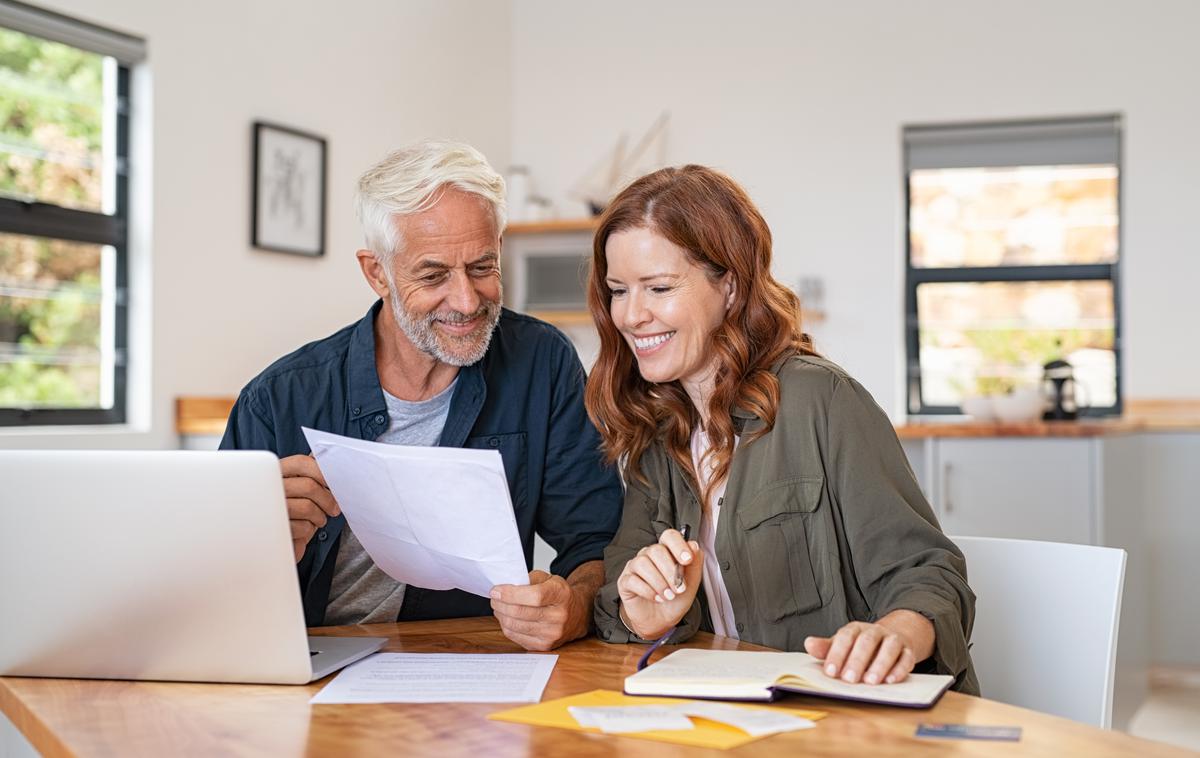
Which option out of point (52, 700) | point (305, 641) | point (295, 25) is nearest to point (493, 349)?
point (305, 641)

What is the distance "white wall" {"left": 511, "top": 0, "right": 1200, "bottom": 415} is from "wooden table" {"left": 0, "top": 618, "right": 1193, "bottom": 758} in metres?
4.24

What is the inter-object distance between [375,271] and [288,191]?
2.48 metres

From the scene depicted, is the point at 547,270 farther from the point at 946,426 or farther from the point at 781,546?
the point at 781,546

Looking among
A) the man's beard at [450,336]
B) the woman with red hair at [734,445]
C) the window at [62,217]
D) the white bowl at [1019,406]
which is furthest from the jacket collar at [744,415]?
the white bowl at [1019,406]

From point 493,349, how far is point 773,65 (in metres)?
3.84

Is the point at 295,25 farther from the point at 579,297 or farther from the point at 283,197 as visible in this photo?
the point at 579,297

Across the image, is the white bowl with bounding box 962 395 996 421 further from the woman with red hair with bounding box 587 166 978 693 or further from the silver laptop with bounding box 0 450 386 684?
the silver laptop with bounding box 0 450 386 684

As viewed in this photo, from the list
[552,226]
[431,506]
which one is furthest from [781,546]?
[552,226]

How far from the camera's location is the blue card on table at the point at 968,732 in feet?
3.37

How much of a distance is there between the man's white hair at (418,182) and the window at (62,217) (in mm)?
1993

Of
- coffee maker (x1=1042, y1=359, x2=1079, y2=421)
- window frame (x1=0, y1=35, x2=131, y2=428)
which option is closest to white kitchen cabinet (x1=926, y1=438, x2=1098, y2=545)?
coffee maker (x1=1042, y1=359, x2=1079, y2=421)

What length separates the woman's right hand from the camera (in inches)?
53.0

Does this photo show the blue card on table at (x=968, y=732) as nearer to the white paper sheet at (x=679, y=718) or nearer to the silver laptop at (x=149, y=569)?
the white paper sheet at (x=679, y=718)

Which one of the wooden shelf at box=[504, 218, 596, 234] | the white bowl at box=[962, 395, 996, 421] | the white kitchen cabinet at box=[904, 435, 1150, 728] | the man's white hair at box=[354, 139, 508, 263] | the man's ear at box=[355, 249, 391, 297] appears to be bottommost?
the white kitchen cabinet at box=[904, 435, 1150, 728]
